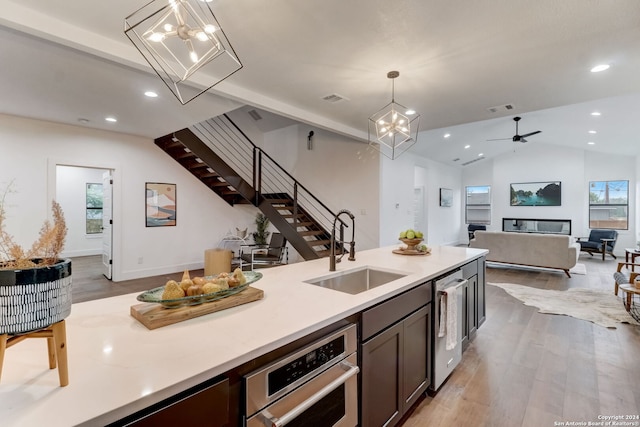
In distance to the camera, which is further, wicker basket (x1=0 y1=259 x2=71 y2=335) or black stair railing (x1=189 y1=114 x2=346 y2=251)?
black stair railing (x1=189 y1=114 x2=346 y2=251)

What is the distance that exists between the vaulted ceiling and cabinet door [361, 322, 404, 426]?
212 centimetres

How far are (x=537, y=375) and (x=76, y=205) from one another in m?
9.72

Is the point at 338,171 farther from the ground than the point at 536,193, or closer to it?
farther from the ground

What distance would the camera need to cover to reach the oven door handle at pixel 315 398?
3.35ft

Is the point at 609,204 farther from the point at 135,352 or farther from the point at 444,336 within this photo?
the point at 135,352

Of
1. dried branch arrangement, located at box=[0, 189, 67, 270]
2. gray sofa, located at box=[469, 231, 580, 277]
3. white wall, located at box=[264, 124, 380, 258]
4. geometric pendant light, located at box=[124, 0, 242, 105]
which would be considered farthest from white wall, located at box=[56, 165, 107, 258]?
gray sofa, located at box=[469, 231, 580, 277]

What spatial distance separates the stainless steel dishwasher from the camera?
2102mm

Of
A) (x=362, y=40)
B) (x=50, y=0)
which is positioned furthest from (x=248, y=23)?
(x=50, y=0)

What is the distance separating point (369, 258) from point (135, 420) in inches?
83.7

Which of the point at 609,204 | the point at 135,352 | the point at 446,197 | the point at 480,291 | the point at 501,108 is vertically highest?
the point at 501,108

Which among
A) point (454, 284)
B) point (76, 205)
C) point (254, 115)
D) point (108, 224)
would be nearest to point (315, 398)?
point (454, 284)

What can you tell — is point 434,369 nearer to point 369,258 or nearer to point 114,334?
point 369,258

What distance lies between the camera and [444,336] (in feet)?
7.11

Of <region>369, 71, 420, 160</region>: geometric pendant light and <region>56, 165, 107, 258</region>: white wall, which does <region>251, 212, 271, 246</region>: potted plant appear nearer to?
<region>369, 71, 420, 160</region>: geometric pendant light
